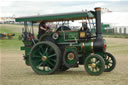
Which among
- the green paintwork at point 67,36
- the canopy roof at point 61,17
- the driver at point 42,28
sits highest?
the canopy roof at point 61,17

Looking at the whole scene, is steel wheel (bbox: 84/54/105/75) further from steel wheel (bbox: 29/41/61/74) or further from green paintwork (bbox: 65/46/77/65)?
steel wheel (bbox: 29/41/61/74)

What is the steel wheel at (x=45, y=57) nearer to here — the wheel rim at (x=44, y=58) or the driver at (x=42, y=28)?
the wheel rim at (x=44, y=58)

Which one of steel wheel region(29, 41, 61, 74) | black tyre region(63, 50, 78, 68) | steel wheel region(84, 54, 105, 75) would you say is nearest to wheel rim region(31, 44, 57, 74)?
steel wheel region(29, 41, 61, 74)

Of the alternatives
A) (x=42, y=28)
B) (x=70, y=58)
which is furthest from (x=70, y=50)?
(x=42, y=28)

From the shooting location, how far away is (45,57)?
32.1 ft

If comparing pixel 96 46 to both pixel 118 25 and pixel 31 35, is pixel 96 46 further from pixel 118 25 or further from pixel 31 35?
pixel 118 25

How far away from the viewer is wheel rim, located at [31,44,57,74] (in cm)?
976

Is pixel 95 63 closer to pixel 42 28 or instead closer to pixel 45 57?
pixel 45 57

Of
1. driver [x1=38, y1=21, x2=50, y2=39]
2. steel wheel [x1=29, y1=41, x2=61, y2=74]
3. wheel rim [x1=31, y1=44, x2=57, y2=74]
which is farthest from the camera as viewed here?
driver [x1=38, y1=21, x2=50, y2=39]

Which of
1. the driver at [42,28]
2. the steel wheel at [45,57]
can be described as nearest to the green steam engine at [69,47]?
the steel wheel at [45,57]

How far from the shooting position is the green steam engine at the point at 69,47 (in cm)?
910

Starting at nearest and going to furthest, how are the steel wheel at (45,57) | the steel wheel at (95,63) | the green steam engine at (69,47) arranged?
the steel wheel at (95,63) → the green steam engine at (69,47) → the steel wheel at (45,57)

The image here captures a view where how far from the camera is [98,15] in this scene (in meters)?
9.35

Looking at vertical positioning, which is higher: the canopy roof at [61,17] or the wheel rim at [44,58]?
the canopy roof at [61,17]
